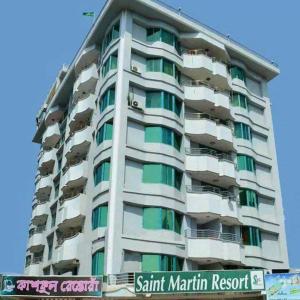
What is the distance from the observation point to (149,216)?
32594 millimetres

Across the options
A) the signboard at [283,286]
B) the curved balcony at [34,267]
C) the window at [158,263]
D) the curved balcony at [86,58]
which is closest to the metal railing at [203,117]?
the curved balcony at [86,58]

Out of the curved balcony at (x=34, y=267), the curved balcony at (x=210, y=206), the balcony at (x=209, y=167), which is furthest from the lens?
the curved balcony at (x=34, y=267)

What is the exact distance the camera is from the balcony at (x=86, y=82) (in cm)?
4156

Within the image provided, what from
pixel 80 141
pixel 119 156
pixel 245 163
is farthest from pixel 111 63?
pixel 245 163

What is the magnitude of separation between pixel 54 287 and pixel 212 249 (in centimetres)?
1227

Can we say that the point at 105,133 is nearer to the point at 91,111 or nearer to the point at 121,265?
the point at 91,111

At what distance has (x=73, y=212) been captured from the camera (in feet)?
123

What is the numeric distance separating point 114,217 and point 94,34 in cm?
1879

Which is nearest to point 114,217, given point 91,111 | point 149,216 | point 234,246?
point 149,216

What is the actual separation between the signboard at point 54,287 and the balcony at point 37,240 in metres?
19.9

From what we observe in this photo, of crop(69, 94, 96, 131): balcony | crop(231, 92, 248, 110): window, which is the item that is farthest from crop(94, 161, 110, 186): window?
crop(231, 92, 248, 110): window

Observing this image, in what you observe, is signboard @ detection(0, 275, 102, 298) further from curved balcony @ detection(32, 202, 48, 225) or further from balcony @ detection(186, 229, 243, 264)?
curved balcony @ detection(32, 202, 48, 225)

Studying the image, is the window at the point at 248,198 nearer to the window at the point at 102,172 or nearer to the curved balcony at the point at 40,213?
the window at the point at 102,172

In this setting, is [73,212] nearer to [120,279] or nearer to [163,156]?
[163,156]
